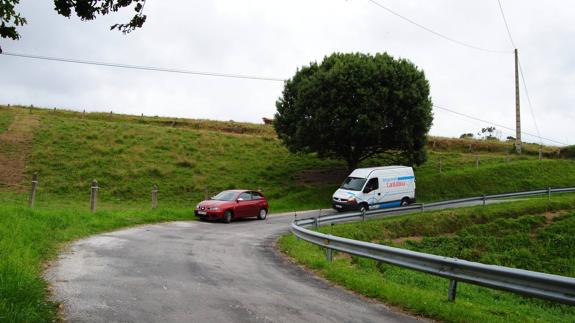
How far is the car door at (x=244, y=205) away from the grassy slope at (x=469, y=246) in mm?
5048

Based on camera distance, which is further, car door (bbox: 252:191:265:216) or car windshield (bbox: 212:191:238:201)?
car door (bbox: 252:191:265:216)

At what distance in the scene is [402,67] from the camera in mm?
31953

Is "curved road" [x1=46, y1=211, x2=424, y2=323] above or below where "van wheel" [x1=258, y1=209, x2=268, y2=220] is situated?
above

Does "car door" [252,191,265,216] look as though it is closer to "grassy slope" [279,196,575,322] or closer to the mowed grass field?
the mowed grass field

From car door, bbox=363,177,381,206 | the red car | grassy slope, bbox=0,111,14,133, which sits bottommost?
the red car

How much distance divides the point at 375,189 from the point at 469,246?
20.9 ft

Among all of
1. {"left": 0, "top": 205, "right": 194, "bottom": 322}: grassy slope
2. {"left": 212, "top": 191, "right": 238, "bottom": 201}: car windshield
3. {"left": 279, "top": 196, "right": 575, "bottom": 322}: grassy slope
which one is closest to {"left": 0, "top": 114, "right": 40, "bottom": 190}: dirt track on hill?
{"left": 0, "top": 205, "right": 194, "bottom": 322}: grassy slope

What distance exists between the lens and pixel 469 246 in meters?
19.0

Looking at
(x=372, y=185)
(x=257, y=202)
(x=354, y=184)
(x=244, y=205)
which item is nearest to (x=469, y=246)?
(x=372, y=185)

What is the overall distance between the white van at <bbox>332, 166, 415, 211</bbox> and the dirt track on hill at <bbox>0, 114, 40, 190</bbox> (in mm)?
18979

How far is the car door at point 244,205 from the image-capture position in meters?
20.9

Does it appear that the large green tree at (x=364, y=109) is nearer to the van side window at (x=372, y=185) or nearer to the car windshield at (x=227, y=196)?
the van side window at (x=372, y=185)

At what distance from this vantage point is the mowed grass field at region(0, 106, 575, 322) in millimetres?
21625

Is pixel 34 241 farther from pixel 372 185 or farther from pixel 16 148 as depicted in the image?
pixel 16 148
